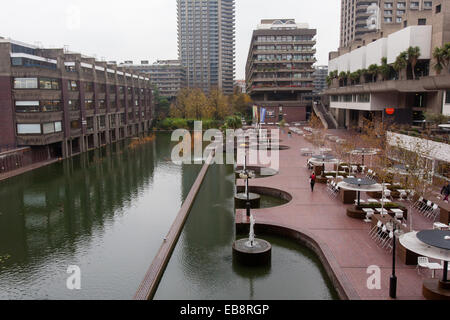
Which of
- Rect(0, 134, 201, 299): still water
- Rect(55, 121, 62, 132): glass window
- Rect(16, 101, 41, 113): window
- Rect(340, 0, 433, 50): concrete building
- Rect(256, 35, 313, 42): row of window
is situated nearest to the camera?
Rect(0, 134, 201, 299): still water

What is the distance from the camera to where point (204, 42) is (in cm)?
18588

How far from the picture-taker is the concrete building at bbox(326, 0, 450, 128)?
37922 millimetres

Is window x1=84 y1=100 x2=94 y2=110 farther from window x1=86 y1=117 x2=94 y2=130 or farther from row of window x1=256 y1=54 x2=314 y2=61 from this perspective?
row of window x1=256 y1=54 x2=314 y2=61

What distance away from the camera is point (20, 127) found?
41.2 meters

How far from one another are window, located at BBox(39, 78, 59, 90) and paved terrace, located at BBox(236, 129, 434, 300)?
2642cm

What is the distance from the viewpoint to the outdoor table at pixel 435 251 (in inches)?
452

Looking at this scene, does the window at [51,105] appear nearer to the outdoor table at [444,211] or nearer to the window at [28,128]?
the window at [28,128]

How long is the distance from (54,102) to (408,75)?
136 ft

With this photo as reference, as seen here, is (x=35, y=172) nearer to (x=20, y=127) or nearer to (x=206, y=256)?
(x=20, y=127)

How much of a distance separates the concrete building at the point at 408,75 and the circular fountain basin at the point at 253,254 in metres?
23.0

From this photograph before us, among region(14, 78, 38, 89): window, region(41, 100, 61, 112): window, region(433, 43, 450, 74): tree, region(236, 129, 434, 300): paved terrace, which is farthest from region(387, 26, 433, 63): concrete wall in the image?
region(14, 78, 38, 89): window

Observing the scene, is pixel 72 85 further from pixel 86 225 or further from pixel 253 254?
pixel 253 254
